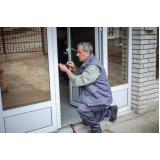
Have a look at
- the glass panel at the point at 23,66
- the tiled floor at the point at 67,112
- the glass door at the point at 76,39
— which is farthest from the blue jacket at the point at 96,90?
the glass door at the point at 76,39

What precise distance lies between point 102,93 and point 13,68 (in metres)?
1.45

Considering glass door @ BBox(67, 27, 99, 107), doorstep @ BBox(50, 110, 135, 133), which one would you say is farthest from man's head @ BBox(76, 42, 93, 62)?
doorstep @ BBox(50, 110, 135, 133)

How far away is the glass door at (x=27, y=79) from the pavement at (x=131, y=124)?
555 mm

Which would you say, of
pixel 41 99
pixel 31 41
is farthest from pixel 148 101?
pixel 31 41

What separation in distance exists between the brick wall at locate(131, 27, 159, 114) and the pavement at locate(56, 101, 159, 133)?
0.59 feet

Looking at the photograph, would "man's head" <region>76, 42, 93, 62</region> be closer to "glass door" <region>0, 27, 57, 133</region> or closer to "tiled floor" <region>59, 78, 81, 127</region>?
"glass door" <region>0, 27, 57, 133</region>

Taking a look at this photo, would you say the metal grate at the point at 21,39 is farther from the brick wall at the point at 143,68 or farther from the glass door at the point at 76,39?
the brick wall at the point at 143,68

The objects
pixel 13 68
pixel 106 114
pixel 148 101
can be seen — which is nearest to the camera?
pixel 13 68

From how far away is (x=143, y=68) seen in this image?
4.43 metres

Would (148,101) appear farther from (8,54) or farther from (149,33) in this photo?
(8,54)

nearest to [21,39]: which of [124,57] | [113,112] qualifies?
[113,112]

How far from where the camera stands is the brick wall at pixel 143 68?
14.2ft

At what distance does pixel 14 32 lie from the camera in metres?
3.10

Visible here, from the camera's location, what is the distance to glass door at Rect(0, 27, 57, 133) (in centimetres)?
314
